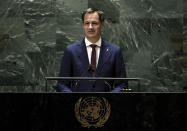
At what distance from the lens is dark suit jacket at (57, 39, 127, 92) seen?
3.62 metres

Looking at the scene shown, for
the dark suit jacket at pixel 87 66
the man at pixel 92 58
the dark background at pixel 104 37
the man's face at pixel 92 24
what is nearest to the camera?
the dark suit jacket at pixel 87 66

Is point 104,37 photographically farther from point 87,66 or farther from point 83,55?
point 87,66

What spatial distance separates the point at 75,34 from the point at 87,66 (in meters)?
1.94

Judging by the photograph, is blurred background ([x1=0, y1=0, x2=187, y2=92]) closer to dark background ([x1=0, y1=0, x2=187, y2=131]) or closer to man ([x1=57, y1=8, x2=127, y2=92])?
dark background ([x1=0, y1=0, x2=187, y2=131])
